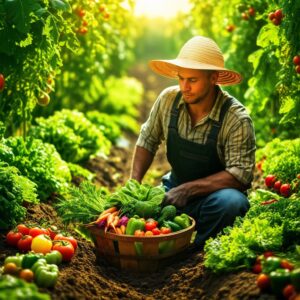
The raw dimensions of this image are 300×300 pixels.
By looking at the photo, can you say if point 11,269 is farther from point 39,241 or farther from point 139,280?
point 139,280

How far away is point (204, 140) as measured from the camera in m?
6.38

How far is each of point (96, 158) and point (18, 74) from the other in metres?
3.55

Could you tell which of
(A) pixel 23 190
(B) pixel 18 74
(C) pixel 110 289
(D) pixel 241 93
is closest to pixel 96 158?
(D) pixel 241 93

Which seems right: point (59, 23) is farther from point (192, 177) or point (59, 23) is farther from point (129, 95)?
point (129, 95)

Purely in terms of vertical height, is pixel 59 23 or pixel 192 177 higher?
pixel 59 23

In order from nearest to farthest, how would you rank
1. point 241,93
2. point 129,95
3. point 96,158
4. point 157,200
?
point 157,200 → point 241,93 → point 96,158 → point 129,95

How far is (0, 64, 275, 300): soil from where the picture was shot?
4715 mm

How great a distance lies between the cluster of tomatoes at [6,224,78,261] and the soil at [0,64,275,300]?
9 centimetres

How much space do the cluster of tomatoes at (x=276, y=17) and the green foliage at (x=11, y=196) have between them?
9.69 ft

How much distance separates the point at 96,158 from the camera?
10.2m

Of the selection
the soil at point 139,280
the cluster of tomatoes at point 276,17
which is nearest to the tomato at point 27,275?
the soil at point 139,280

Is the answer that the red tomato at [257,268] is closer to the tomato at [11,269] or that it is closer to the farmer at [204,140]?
the farmer at [204,140]

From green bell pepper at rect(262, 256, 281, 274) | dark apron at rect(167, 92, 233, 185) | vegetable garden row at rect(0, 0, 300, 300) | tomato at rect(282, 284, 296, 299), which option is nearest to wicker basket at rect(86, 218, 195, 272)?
vegetable garden row at rect(0, 0, 300, 300)

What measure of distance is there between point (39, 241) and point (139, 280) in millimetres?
939
